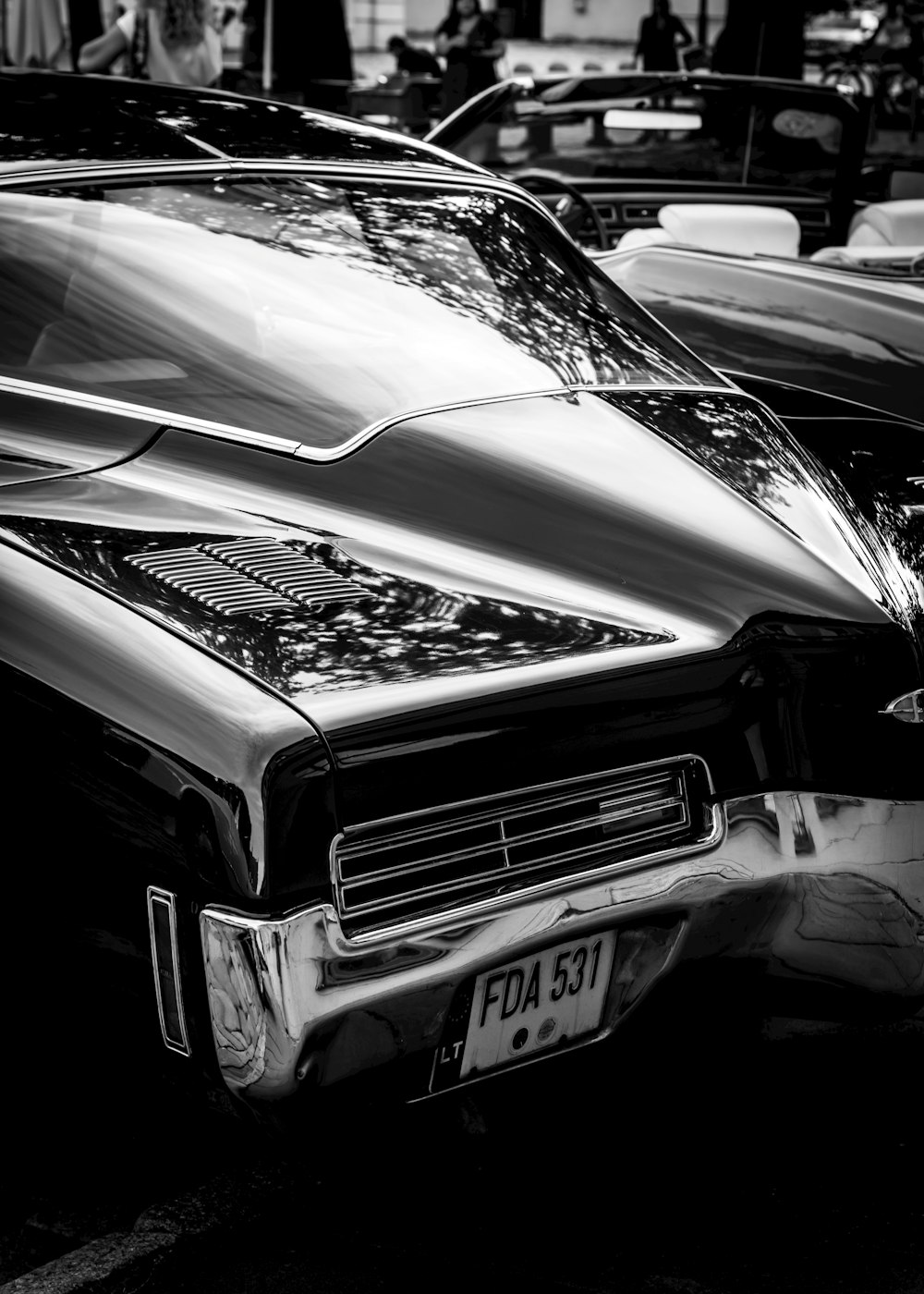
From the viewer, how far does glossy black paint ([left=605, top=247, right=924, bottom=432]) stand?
420 cm

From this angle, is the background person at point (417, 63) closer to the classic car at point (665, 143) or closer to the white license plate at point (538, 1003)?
the classic car at point (665, 143)

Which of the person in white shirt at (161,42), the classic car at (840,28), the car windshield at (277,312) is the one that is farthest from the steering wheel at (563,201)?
the classic car at (840,28)

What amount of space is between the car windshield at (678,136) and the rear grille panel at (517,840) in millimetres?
4197

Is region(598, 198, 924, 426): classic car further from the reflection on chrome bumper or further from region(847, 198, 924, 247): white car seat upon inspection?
the reflection on chrome bumper

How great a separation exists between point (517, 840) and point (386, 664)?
Answer: 0.91 ft

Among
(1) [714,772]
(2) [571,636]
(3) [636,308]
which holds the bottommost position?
(1) [714,772]

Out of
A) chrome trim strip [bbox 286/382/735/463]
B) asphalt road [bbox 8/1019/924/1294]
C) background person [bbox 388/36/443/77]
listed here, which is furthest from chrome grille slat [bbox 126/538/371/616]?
background person [bbox 388/36/443/77]

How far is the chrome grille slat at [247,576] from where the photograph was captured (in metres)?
2.08

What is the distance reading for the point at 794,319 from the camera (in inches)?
175

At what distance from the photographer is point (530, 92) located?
5.82m

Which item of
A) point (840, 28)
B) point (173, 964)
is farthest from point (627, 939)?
point (840, 28)

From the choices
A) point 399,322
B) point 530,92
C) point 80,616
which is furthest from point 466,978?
point 530,92

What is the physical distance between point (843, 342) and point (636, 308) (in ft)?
3.82

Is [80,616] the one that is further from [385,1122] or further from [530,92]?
[530,92]
